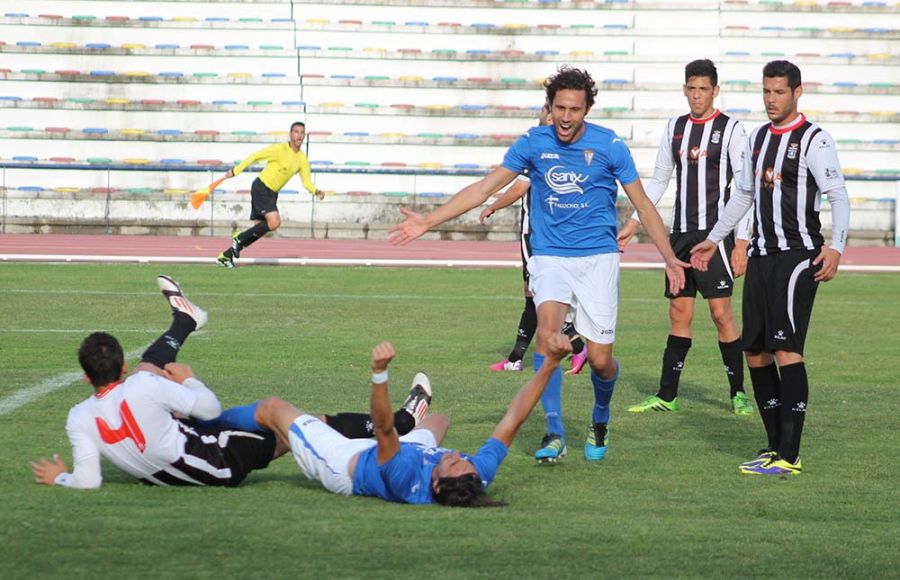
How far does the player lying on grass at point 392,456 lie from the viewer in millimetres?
6301

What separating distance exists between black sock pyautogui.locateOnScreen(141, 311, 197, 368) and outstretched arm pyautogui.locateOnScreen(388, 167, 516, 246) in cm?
145

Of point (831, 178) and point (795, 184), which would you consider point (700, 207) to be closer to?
point (795, 184)

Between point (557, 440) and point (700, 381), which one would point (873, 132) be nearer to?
point (700, 381)

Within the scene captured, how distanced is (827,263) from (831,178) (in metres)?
0.48

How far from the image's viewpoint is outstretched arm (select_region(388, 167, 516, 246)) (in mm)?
7047

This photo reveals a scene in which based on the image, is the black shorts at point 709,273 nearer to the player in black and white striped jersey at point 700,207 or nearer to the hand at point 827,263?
the player in black and white striped jersey at point 700,207

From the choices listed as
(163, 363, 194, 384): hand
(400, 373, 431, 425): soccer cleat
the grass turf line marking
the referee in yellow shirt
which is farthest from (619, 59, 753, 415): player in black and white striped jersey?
the referee in yellow shirt

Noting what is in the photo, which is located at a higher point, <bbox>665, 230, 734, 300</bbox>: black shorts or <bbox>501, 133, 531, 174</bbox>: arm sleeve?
<bbox>501, 133, 531, 174</bbox>: arm sleeve

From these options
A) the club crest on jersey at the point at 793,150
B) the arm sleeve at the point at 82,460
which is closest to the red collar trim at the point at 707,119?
the club crest on jersey at the point at 793,150

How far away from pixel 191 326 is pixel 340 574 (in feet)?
11.2

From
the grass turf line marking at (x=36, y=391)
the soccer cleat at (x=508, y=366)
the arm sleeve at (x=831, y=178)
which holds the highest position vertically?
the arm sleeve at (x=831, y=178)

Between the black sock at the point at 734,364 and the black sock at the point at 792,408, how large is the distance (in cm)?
229

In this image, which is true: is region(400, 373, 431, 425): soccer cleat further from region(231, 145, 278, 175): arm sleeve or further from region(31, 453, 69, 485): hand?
region(231, 145, 278, 175): arm sleeve

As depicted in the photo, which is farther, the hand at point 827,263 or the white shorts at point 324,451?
the hand at point 827,263
